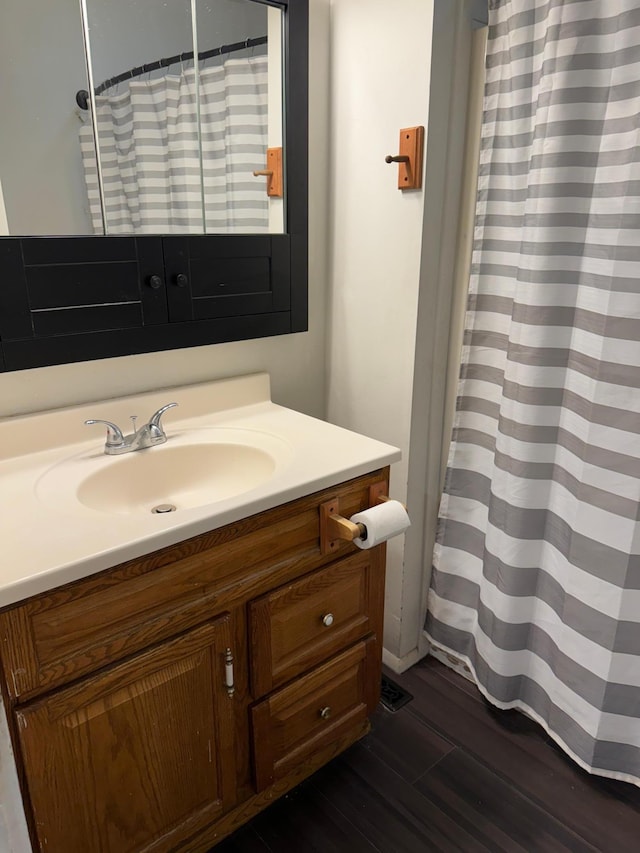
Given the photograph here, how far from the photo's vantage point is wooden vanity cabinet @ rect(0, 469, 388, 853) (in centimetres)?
94

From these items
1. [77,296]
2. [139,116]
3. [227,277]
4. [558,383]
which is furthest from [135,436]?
[558,383]

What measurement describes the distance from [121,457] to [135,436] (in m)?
0.07

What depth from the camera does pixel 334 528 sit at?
124cm

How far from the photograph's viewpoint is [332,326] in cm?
179

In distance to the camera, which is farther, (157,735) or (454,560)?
(454,560)

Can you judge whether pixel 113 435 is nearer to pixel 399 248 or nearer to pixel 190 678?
pixel 190 678

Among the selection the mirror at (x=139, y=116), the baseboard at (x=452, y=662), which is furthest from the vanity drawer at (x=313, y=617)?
the mirror at (x=139, y=116)

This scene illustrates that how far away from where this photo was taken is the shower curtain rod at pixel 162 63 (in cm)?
124

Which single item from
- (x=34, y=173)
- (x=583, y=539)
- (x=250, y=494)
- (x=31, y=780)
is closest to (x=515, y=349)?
(x=583, y=539)

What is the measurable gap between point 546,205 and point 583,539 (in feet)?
2.42

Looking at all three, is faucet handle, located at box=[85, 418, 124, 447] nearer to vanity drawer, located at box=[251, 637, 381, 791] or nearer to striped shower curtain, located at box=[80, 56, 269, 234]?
striped shower curtain, located at box=[80, 56, 269, 234]

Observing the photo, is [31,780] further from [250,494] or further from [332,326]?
[332,326]

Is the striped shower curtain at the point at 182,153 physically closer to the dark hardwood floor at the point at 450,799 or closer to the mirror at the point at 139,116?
the mirror at the point at 139,116

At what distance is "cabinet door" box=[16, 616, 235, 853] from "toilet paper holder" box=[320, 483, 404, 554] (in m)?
0.26
